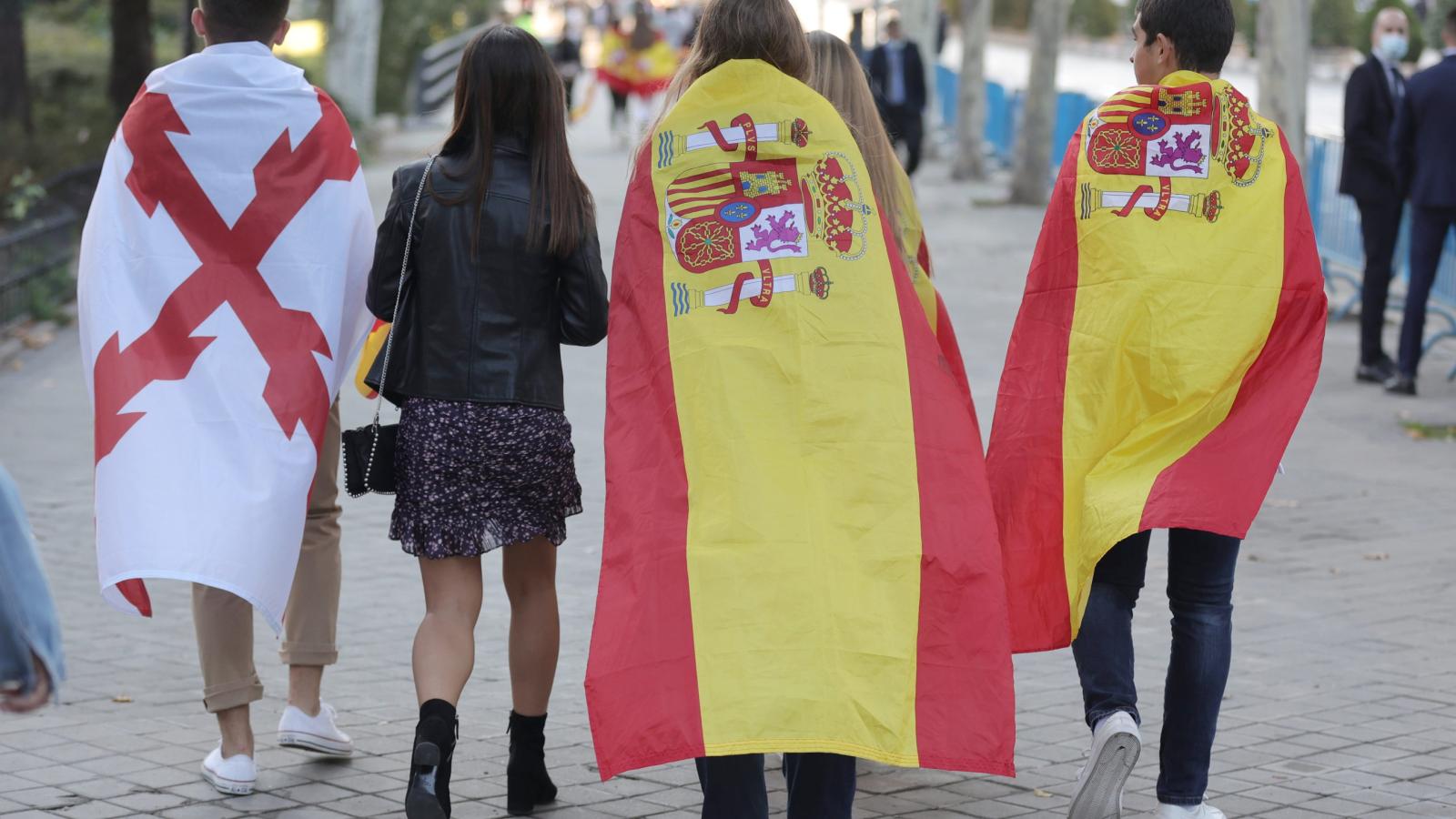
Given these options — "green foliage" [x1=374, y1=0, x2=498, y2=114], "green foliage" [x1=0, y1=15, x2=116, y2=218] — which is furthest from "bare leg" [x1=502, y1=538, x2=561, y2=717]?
"green foliage" [x1=374, y1=0, x2=498, y2=114]

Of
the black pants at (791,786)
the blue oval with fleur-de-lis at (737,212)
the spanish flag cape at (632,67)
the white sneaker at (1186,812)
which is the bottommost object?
the white sneaker at (1186,812)

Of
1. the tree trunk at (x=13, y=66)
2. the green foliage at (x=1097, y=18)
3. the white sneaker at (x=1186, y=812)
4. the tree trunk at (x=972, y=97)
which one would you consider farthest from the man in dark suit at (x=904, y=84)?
the green foliage at (x=1097, y=18)

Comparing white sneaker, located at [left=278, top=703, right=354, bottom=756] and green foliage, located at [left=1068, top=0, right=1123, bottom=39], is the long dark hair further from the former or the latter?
green foliage, located at [left=1068, top=0, right=1123, bottom=39]

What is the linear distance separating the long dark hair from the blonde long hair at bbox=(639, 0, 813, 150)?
0.38 m

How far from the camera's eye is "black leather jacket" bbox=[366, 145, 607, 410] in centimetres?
459

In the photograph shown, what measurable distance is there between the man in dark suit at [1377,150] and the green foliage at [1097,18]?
5120cm

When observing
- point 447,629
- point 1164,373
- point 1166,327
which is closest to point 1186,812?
point 1164,373

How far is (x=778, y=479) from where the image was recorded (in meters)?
4.03

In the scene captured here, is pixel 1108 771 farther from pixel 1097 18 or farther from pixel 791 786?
pixel 1097 18

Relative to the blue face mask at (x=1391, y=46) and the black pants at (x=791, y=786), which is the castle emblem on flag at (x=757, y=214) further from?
the blue face mask at (x=1391, y=46)

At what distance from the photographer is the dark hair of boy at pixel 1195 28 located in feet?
14.9

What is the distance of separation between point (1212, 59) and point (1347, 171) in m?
7.42

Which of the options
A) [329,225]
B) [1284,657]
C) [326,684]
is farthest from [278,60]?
[1284,657]

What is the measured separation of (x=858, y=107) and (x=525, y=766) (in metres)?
1.79
